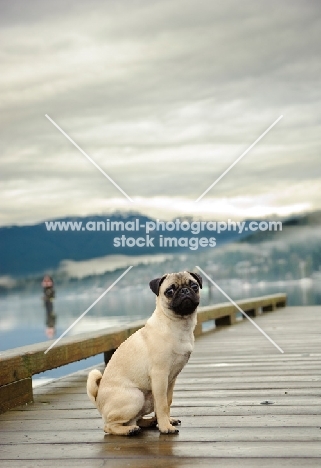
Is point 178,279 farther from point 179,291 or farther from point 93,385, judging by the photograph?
point 93,385

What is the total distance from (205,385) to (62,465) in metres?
2.47

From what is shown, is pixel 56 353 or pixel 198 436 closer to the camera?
pixel 198 436

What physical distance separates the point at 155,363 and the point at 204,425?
51 centimetres

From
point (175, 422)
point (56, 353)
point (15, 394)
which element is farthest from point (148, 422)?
point (56, 353)

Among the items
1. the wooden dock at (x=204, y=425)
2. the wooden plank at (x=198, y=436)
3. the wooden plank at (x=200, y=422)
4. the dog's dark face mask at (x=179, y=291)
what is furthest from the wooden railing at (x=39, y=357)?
the dog's dark face mask at (x=179, y=291)

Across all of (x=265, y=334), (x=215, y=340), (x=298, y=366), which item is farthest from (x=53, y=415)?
(x=265, y=334)

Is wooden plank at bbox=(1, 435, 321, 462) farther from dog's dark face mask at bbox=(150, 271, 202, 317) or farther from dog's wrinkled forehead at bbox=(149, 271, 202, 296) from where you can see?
dog's wrinkled forehead at bbox=(149, 271, 202, 296)

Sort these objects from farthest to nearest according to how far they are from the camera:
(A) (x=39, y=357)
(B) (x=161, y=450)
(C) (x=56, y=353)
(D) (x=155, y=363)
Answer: (C) (x=56, y=353), (A) (x=39, y=357), (D) (x=155, y=363), (B) (x=161, y=450)

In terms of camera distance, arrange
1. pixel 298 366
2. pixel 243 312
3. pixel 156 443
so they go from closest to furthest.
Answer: pixel 156 443, pixel 298 366, pixel 243 312

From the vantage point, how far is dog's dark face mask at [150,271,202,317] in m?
4.02

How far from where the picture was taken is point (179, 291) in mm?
4055

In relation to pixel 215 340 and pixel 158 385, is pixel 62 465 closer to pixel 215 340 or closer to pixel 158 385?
pixel 158 385

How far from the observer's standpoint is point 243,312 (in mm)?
13461

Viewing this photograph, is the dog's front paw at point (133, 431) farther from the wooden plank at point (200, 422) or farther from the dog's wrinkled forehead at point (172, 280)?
the dog's wrinkled forehead at point (172, 280)
